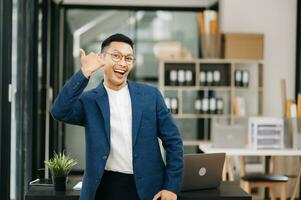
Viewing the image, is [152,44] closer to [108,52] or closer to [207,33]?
[207,33]

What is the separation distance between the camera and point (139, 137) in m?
2.32

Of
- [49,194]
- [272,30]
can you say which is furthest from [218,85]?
[49,194]

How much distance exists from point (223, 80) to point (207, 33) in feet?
2.08

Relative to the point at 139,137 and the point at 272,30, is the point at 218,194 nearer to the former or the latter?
the point at 139,137

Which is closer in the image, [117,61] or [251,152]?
[117,61]

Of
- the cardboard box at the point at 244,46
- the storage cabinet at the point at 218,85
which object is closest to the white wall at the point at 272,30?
the storage cabinet at the point at 218,85

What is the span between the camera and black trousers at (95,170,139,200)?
2.33 metres

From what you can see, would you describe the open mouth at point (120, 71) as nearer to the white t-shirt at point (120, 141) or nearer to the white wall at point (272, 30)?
the white t-shirt at point (120, 141)

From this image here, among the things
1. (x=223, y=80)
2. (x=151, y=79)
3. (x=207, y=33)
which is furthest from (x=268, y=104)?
(x=151, y=79)

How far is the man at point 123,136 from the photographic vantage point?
7.53ft

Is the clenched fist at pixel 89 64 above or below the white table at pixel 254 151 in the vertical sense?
above

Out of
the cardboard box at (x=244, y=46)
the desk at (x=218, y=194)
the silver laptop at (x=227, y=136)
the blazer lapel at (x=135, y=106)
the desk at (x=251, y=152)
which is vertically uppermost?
the cardboard box at (x=244, y=46)

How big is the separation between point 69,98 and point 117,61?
0.90ft

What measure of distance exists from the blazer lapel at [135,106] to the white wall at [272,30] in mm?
4202
